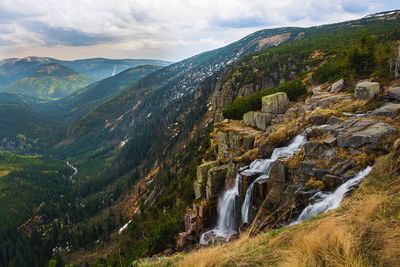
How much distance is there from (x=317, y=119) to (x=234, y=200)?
1381cm

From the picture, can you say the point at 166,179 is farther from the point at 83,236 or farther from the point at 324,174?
the point at 324,174

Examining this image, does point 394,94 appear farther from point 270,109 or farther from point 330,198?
point 270,109

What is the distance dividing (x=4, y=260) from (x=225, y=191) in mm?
166118

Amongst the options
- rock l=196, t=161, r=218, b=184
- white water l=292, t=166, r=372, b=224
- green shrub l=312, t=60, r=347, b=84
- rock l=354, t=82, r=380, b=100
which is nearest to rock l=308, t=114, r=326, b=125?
rock l=354, t=82, r=380, b=100

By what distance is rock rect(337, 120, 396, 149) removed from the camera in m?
31.4

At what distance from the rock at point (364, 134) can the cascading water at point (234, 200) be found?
20.2 ft

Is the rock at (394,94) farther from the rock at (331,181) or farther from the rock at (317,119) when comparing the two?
the rock at (331,181)

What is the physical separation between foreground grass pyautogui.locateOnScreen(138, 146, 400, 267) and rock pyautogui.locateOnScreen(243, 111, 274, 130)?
4445cm

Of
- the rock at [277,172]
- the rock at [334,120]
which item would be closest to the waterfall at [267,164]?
the rock at [277,172]

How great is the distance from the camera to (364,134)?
32.5 m

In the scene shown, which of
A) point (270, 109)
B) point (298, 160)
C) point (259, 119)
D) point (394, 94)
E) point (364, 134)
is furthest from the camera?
point (270, 109)

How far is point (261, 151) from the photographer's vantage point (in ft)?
150

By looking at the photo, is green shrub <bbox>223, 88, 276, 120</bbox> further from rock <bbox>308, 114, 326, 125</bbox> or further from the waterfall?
the waterfall

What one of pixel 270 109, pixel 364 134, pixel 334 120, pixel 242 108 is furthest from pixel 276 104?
pixel 364 134
